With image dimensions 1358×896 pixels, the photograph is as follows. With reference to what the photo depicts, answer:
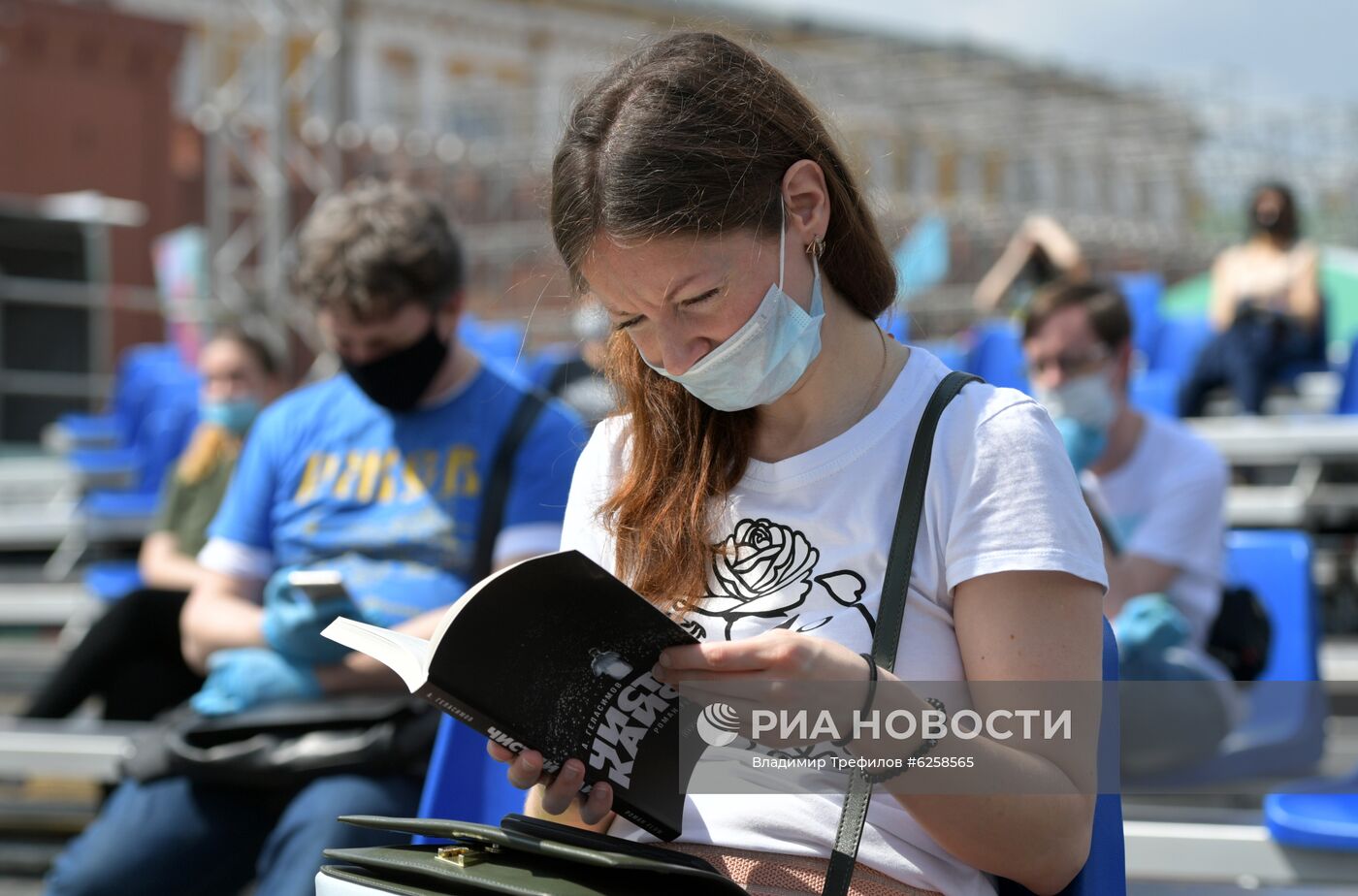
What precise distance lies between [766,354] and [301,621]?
1112 millimetres

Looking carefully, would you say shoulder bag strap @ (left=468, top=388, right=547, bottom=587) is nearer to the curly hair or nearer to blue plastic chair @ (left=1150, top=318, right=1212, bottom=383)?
the curly hair

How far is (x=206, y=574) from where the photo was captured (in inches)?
101

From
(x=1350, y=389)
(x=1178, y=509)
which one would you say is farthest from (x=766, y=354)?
(x=1350, y=389)

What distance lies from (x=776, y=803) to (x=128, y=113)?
58.5 feet

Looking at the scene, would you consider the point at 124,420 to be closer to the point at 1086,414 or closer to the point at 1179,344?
the point at 1179,344

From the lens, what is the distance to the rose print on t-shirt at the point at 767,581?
1.42 m

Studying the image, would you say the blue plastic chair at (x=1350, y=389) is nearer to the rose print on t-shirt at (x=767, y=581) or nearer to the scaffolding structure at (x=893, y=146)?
the scaffolding structure at (x=893, y=146)

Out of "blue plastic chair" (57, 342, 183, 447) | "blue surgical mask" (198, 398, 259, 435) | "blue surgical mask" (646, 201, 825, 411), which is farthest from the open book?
"blue plastic chair" (57, 342, 183, 447)

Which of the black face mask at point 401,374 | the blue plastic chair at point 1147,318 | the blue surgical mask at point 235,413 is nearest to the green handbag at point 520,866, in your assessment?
the black face mask at point 401,374

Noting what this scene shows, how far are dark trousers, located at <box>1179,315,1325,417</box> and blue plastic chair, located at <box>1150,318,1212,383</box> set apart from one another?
23 centimetres

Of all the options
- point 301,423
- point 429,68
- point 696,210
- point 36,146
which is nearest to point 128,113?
point 36,146

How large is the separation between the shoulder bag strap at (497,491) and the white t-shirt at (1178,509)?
1.16 meters

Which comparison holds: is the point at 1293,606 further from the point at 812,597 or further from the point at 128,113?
the point at 128,113

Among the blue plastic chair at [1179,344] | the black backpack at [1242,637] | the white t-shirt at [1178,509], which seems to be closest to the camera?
the black backpack at [1242,637]
